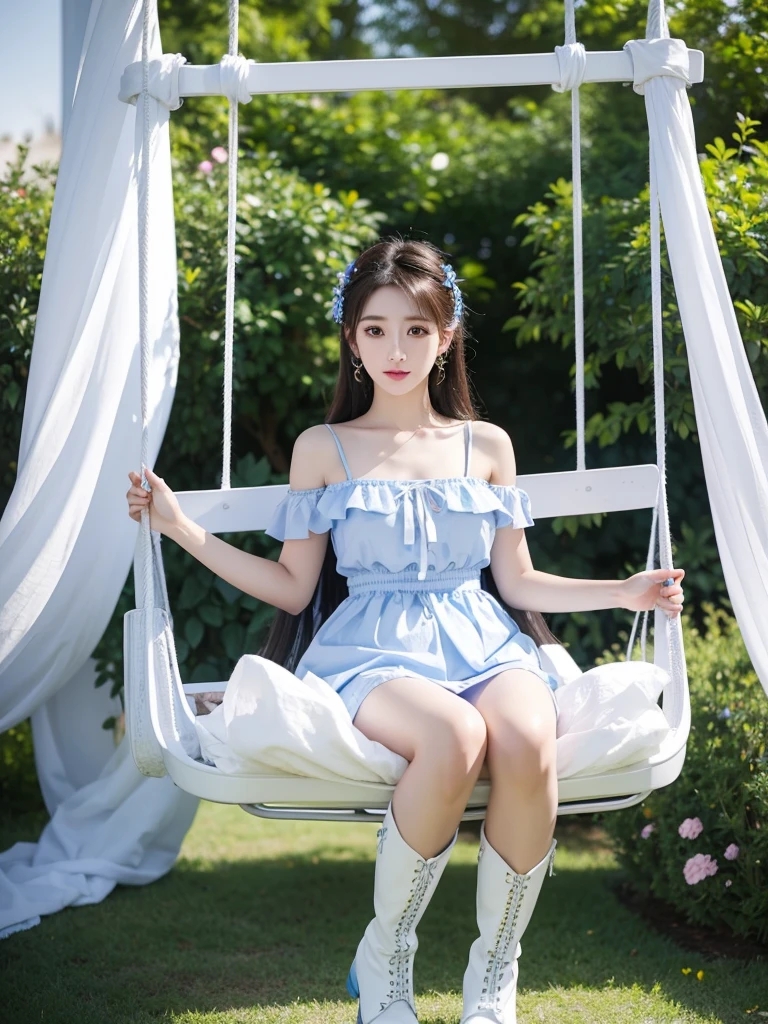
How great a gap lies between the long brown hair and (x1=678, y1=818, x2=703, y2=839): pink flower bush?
0.54m

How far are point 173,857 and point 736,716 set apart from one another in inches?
58.0

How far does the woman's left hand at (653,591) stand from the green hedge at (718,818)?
0.48 metres

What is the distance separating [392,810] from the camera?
179 cm

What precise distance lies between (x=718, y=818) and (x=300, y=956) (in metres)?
0.97

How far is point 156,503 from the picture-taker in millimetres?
2006

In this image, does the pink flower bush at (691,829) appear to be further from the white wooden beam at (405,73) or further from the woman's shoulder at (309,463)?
the white wooden beam at (405,73)

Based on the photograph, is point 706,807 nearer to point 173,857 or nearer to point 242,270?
point 173,857

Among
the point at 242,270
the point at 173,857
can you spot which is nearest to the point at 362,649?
the point at 173,857

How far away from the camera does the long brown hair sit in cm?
215

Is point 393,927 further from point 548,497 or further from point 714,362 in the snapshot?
point 714,362

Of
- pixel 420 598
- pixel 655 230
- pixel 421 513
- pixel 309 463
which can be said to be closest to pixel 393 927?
pixel 420 598

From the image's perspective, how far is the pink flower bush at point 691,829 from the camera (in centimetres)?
243

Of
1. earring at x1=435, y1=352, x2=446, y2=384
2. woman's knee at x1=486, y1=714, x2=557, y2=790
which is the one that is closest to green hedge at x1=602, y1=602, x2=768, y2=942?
woman's knee at x1=486, y1=714, x2=557, y2=790

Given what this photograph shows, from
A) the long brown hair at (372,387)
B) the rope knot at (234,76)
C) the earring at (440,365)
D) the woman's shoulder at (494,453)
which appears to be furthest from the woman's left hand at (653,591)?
the rope knot at (234,76)
